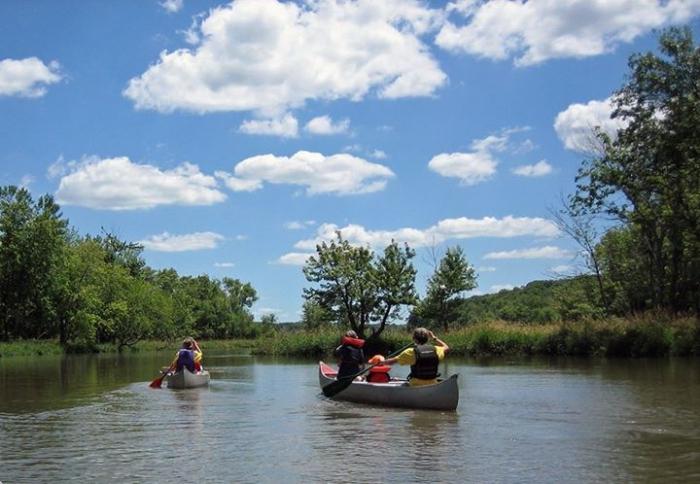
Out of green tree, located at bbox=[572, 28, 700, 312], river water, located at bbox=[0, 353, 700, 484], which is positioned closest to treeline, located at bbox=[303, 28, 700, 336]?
green tree, located at bbox=[572, 28, 700, 312]

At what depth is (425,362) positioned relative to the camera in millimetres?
14961

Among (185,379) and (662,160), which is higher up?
(662,160)

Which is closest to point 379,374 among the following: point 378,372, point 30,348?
point 378,372

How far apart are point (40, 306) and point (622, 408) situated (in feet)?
201

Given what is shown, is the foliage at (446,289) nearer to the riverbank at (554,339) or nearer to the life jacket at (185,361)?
the riverbank at (554,339)

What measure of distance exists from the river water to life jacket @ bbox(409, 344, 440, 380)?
830 mm

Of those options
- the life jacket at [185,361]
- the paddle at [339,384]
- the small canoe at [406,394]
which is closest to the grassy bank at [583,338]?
the paddle at [339,384]

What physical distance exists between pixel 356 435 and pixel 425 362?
3436 mm

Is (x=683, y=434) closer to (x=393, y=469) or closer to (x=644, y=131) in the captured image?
(x=393, y=469)

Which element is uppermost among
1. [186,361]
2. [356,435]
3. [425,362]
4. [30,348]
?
[425,362]

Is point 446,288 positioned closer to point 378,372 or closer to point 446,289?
point 446,289

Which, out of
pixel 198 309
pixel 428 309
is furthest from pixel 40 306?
pixel 198 309

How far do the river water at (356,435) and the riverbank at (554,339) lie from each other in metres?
9.05

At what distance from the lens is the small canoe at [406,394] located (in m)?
14.3
